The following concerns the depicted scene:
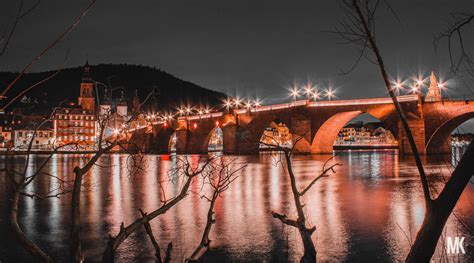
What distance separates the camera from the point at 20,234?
5168mm

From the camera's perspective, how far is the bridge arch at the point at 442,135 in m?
49.0

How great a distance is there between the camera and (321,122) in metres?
60.7

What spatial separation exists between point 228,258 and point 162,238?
8.14 ft

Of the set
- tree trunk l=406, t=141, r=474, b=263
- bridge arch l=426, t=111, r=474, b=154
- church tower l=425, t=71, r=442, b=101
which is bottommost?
tree trunk l=406, t=141, r=474, b=263

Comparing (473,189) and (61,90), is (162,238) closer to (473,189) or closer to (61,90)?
(473,189)

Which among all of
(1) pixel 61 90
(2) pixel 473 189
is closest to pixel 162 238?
(2) pixel 473 189

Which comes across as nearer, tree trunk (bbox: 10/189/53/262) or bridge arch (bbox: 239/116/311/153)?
tree trunk (bbox: 10/189/53/262)

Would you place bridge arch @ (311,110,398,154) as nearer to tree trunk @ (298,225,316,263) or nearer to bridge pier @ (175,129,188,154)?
bridge pier @ (175,129,188,154)

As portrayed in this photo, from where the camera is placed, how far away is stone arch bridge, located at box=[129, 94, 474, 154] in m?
49.4

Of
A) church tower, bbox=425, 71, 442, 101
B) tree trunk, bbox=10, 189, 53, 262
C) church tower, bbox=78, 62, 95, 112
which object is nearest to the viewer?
tree trunk, bbox=10, 189, 53, 262

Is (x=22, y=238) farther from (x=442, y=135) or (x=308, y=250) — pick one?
(x=442, y=135)

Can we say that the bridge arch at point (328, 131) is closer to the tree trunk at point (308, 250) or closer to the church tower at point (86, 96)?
the tree trunk at point (308, 250)

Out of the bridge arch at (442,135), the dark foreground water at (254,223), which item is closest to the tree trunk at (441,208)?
the dark foreground water at (254,223)

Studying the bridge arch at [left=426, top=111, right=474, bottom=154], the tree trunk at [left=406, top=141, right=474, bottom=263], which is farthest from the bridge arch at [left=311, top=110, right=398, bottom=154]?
the tree trunk at [left=406, top=141, right=474, bottom=263]
